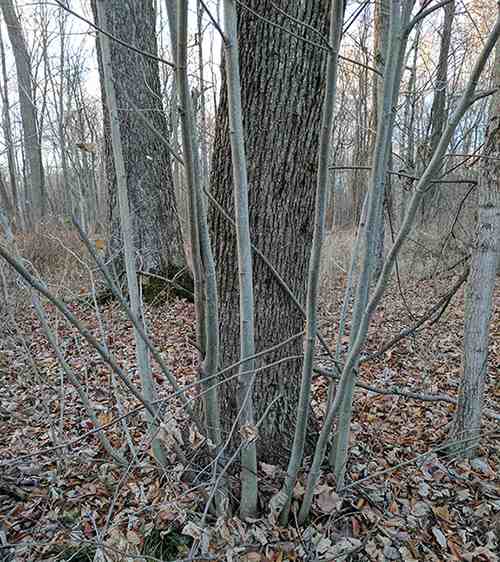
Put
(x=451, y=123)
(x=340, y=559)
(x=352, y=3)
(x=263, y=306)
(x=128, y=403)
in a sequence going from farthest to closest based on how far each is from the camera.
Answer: (x=128, y=403), (x=352, y=3), (x=263, y=306), (x=340, y=559), (x=451, y=123)

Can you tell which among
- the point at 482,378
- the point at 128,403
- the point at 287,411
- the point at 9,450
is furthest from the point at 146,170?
the point at 482,378

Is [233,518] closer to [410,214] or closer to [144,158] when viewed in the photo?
[410,214]

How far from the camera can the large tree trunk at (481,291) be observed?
2.15 metres

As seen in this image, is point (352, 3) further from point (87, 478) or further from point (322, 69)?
point (87, 478)

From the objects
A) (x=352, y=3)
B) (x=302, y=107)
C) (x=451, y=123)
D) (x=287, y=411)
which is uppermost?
(x=352, y=3)

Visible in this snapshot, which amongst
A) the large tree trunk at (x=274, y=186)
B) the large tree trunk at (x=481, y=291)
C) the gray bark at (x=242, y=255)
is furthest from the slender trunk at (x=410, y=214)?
the large tree trunk at (x=481, y=291)

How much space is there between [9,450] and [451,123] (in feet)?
9.59

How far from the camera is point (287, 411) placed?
2.08 meters

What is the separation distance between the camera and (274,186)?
1.86m

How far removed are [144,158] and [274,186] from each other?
11.4 ft

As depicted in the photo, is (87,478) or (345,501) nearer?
(345,501)

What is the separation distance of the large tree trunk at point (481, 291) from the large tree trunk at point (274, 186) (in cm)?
100

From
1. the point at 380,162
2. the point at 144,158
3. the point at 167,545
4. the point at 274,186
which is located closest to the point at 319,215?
the point at 380,162

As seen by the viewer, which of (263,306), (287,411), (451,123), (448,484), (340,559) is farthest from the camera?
(448,484)
